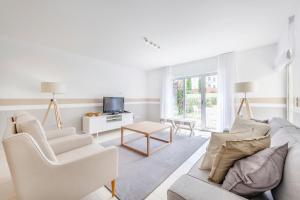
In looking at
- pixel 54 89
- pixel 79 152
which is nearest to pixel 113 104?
pixel 54 89

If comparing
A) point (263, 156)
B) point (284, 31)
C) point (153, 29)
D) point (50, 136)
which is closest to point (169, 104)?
point (153, 29)

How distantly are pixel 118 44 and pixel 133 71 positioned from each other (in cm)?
221

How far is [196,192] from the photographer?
794mm

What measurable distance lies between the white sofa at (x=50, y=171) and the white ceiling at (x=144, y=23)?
1.75 m

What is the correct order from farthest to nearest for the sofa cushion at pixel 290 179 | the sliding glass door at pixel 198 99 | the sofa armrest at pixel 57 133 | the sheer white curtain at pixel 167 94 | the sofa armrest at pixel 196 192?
1. the sheer white curtain at pixel 167 94
2. the sliding glass door at pixel 198 99
3. the sofa armrest at pixel 57 133
4. the sofa armrest at pixel 196 192
5. the sofa cushion at pixel 290 179

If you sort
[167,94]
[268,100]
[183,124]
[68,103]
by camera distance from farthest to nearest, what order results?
[167,94]
[183,124]
[68,103]
[268,100]

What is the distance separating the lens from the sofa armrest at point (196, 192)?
752 mm

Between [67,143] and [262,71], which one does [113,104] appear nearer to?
[67,143]

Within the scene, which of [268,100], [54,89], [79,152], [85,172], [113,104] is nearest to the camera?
[85,172]

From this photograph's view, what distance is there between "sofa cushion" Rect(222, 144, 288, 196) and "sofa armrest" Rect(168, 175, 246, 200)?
2.7 inches

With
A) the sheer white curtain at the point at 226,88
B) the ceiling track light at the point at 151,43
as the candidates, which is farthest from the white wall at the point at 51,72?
the sheer white curtain at the point at 226,88

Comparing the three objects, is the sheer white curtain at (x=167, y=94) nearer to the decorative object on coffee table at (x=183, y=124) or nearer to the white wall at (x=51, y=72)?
the decorative object on coffee table at (x=183, y=124)

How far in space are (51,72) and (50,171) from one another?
9.66 ft

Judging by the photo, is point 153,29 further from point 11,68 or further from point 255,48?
point 11,68
